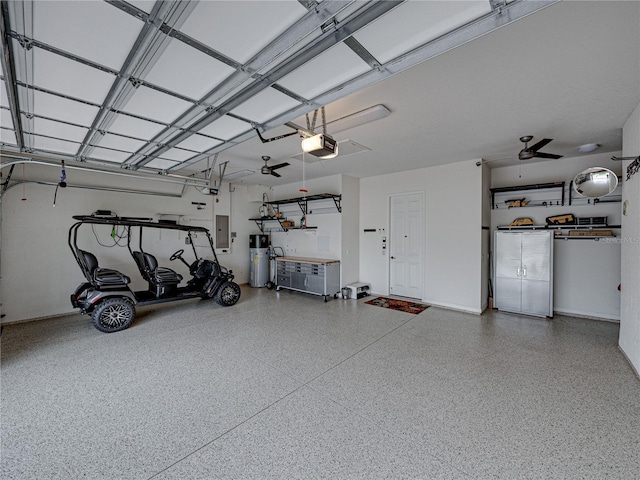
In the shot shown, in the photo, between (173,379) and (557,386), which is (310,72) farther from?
(557,386)

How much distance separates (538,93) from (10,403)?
5.72 meters

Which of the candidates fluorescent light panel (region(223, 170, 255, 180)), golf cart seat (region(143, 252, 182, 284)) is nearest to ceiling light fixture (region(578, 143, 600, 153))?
fluorescent light panel (region(223, 170, 255, 180))

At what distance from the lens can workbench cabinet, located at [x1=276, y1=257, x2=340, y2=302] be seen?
240 inches

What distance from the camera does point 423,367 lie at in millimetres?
3035

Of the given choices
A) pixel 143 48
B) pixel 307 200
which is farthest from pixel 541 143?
pixel 307 200

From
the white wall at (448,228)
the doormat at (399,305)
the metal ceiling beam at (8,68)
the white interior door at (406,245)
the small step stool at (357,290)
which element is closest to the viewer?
the metal ceiling beam at (8,68)

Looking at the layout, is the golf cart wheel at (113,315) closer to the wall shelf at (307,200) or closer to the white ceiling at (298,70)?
the white ceiling at (298,70)

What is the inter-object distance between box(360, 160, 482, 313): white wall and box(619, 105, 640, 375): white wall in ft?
6.15

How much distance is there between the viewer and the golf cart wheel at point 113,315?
401 centimetres

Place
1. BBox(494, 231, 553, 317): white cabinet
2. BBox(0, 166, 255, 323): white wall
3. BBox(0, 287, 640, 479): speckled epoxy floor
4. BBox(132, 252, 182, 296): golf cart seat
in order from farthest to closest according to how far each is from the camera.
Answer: BBox(132, 252, 182, 296): golf cart seat
BBox(494, 231, 553, 317): white cabinet
BBox(0, 166, 255, 323): white wall
BBox(0, 287, 640, 479): speckled epoxy floor

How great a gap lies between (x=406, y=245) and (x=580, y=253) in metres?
3.04

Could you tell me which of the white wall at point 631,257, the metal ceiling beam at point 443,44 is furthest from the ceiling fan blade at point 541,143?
the metal ceiling beam at point 443,44

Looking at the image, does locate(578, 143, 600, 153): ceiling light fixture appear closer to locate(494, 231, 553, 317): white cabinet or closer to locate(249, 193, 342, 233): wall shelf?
locate(494, 231, 553, 317): white cabinet

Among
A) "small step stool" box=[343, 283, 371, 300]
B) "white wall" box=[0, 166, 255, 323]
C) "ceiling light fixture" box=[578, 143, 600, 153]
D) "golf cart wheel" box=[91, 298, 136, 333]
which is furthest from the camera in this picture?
"small step stool" box=[343, 283, 371, 300]
